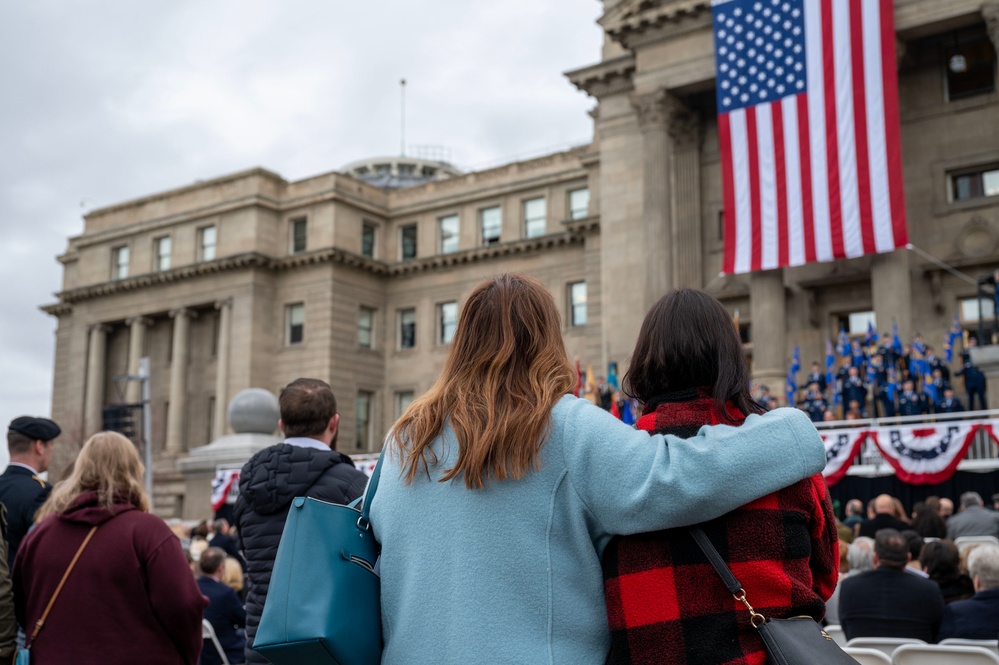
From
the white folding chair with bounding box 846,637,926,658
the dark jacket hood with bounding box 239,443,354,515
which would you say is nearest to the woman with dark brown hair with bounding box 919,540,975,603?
the white folding chair with bounding box 846,637,926,658

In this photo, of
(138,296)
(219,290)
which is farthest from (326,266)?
(138,296)

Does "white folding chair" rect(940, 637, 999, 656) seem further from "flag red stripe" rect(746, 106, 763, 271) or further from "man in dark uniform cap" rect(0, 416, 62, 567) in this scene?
"flag red stripe" rect(746, 106, 763, 271)

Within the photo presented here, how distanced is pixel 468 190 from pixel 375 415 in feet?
40.8

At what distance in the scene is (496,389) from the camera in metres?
2.92

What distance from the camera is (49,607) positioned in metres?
4.76

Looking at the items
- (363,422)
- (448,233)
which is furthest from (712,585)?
(448,233)

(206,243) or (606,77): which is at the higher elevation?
(606,77)

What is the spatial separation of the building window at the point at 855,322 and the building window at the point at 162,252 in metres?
37.2

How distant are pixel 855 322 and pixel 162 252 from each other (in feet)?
126

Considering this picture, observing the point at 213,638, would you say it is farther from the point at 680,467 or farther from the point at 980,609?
the point at 680,467

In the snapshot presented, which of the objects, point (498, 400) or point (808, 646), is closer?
point (808, 646)

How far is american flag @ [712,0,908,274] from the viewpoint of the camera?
25.8 m

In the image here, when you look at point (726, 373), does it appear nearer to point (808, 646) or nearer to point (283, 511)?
point (808, 646)

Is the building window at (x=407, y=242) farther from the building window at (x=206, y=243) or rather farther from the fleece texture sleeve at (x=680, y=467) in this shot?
the fleece texture sleeve at (x=680, y=467)
